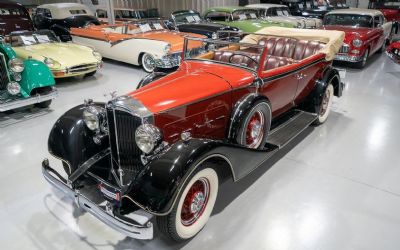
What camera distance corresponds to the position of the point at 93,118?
106 inches

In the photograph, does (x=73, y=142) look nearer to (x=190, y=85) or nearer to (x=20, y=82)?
(x=190, y=85)

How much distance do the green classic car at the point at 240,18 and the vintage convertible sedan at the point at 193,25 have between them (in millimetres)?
372

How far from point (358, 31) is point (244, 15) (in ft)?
11.2

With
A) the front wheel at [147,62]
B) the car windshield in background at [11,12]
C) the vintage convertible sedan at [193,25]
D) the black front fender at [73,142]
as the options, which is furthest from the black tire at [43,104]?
the car windshield in background at [11,12]

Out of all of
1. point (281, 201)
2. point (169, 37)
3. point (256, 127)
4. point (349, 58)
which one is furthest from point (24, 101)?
point (349, 58)

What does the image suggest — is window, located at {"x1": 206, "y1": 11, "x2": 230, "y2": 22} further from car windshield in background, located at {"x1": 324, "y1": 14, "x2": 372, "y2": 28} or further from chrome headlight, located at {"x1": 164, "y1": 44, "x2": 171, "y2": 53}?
chrome headlight, located at {"x1": 164, "y1": 44, "x2": 171, "y2": 53}

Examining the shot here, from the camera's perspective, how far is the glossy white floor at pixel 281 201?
8.17ft

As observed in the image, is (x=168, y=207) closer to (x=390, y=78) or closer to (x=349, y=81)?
(x=349, y=81)

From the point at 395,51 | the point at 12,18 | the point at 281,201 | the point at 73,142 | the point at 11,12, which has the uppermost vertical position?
the point at 11,12

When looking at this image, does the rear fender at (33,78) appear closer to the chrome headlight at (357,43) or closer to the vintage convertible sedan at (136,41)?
the vintage convertible sedan at (136,41)

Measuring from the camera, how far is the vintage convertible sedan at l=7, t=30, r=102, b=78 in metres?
6.03

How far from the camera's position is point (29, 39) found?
21.9 feet

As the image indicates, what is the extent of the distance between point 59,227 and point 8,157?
1651mm

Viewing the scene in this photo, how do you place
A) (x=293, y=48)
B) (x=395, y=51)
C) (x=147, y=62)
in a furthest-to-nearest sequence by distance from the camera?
(x=147, y=62), (x=395, y=51), (x=293, y=48)
